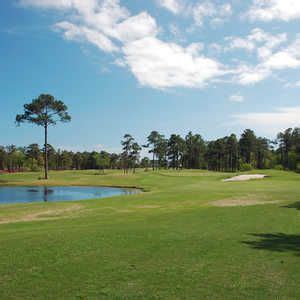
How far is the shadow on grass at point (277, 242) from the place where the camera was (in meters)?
9.87

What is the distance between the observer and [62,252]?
31.1 feet

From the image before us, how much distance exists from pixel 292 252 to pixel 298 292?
3.20m

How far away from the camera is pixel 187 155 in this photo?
140m

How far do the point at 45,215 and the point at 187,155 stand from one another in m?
123

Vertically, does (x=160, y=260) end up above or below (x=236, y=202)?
above

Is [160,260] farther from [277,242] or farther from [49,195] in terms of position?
[49,195]

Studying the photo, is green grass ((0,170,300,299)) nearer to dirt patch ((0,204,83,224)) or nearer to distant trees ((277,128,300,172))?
dirt patch ((0,204,83,224))

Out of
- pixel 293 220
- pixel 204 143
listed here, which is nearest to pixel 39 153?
pixel 204 143

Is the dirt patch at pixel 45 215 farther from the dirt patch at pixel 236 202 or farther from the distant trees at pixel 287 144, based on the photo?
the distant trees at pixel 287 144

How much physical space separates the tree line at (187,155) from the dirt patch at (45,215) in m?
81.1

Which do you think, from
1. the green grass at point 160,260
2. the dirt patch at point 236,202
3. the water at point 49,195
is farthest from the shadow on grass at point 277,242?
the water at point 49,195

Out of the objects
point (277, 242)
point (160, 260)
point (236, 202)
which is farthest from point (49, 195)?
point (160, 260)

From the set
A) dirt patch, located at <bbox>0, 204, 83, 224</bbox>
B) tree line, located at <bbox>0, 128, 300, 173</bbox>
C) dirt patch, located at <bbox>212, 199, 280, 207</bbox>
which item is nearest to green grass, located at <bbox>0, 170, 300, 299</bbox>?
dirt patch, located at <bbox>0, 204, 83, 224</bbox>

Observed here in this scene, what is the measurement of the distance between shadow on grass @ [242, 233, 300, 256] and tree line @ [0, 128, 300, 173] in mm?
91627
